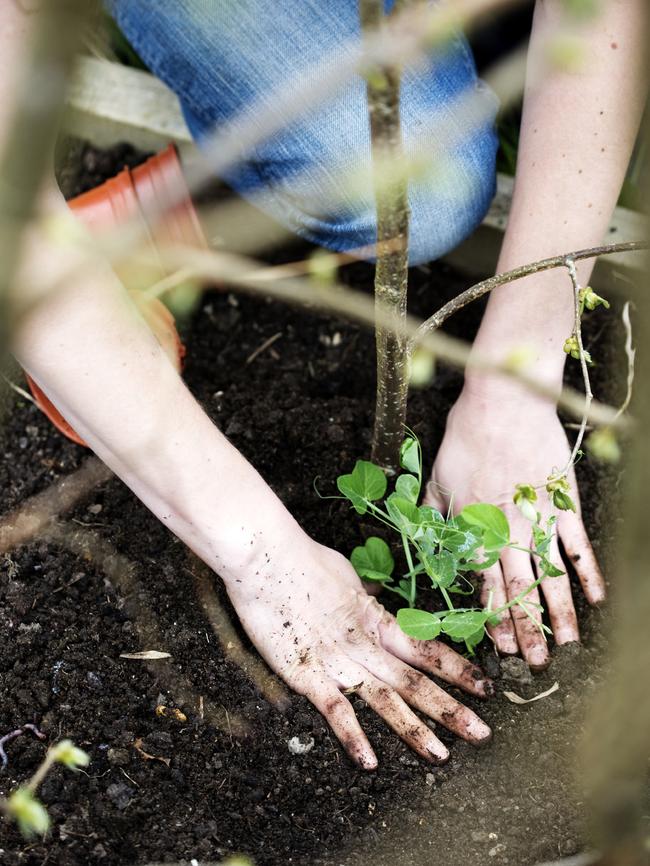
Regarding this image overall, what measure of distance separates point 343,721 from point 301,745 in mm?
73

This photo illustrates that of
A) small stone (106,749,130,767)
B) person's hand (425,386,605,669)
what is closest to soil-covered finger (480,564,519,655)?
person's hand (425,386,605,669)

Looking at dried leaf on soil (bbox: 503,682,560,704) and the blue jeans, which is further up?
the blue jeans

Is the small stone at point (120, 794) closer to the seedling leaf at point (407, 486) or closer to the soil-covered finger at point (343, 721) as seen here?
the soil-covered finger at point (343, 721)

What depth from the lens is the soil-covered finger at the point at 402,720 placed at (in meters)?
1.41

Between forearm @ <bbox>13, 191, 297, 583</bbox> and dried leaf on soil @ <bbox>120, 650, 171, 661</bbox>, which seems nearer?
forearm @ <bbox>13, 191, 297, 583</bbox>

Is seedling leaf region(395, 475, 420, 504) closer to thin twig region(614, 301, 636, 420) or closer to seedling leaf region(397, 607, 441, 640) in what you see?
seedling leaf region(397, 607, 441, 640)

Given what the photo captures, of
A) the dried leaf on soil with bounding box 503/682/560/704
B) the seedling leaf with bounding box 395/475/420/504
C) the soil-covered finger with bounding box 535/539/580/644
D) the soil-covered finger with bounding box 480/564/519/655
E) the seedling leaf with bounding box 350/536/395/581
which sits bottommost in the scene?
the dried leaf on soil with bounding box 503/682/560/704

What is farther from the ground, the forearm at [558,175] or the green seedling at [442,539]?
the forearm at [558,175]

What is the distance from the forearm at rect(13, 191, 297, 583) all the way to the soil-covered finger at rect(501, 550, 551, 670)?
1.30ft

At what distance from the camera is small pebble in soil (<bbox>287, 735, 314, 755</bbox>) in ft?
4.66

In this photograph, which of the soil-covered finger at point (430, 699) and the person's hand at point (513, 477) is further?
the person's hand at point (513, 477)

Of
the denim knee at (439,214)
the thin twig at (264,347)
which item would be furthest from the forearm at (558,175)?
the thin twig at (264,347)

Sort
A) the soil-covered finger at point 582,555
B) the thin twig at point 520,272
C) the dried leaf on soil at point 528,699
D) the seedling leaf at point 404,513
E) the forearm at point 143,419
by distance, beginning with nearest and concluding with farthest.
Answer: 1. the thin twig at point 520,272
2. the forearm at point 143,419
3. the seedling leaf at point 404,513
4. the dried leaf on soil at point 528,699
5. the soil-covered finger at point 582,555

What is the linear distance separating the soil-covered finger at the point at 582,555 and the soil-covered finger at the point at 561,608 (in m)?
0.05
